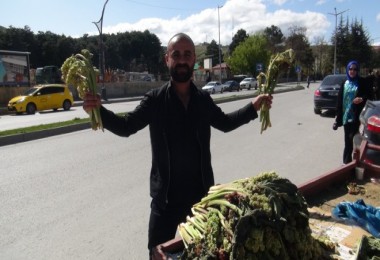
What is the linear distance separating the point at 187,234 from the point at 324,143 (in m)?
9.19

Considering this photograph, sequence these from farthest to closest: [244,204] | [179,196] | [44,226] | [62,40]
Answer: [62,40] → [44,226] → [179,196] → [244,204]

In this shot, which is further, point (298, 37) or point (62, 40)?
point (298, 37)

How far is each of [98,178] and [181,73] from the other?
5.01 m

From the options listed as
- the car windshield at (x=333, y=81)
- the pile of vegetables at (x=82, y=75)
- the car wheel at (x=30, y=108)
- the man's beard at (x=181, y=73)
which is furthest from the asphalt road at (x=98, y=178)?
the car wheel at (x=30, y=108)

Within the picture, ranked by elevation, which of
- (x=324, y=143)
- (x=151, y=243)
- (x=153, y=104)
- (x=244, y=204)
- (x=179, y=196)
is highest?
(x=153, y=104)

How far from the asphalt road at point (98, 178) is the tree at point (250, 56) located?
6695cm

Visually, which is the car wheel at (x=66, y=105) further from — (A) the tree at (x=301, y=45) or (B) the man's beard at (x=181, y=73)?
(A) the tree at (x=301, y=45)

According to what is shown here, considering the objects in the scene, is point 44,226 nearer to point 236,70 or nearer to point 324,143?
point 324,143

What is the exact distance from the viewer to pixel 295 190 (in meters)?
2.07

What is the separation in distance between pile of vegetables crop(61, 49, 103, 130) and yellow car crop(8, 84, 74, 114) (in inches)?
889

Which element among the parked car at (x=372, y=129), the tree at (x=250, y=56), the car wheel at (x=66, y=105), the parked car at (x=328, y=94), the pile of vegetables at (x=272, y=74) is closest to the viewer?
the pile of vegetables at (x=272, y=74)

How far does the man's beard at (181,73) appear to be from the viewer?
107 inches

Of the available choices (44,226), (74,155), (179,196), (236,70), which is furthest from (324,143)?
(236,70)

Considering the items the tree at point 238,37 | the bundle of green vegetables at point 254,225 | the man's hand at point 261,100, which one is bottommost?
the bundle of green vegetables at point 254,225
